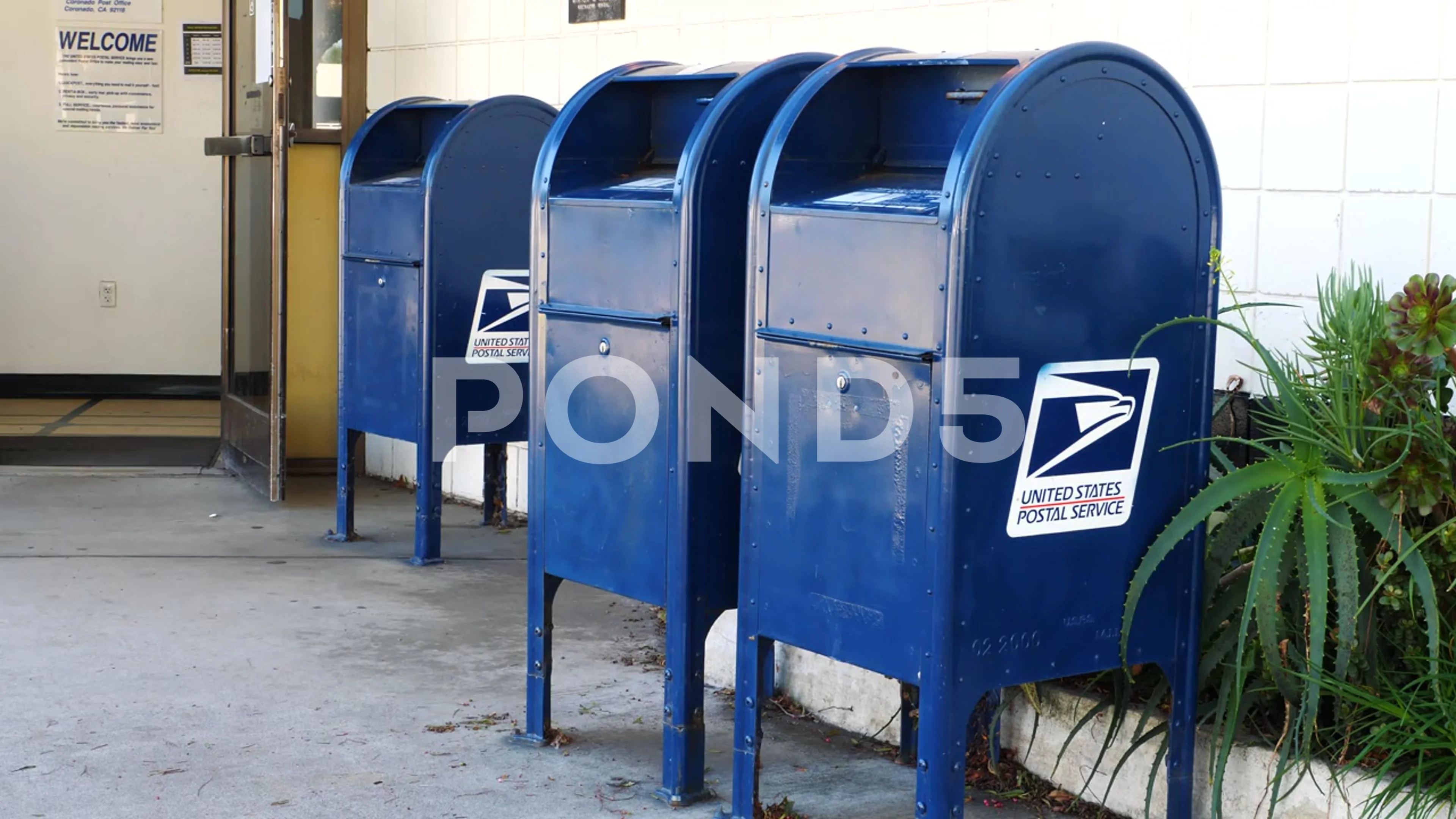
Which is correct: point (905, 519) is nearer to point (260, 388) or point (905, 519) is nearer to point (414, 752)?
point (414, 752)

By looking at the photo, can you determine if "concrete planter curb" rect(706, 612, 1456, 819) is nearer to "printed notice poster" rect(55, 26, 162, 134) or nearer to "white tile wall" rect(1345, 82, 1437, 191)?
"white tile wall" rect(1345, 82, 1437, 191)

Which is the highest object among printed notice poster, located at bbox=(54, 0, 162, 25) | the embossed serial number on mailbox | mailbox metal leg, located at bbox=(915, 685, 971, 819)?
printed notice poster, located at bbox=(54, 0, 162, 25)

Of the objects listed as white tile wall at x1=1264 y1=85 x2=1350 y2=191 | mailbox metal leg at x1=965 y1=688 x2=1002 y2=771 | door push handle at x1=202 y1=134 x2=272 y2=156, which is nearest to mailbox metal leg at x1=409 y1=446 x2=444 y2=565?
door push handle at x1=202 y1=134 x2=272 y2=156

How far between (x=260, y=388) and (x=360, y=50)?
1.52 meters

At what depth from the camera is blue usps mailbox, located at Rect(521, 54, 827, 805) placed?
3400mm

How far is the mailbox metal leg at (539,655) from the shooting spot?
3807mm

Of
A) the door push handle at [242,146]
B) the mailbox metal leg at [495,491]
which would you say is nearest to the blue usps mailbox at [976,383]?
the mailbox metal leg at [495,491]

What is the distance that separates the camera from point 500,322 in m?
5.67

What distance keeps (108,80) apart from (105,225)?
32.5 inches

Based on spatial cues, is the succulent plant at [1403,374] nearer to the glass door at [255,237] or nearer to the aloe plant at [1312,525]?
the aloe plant at [1312,525]

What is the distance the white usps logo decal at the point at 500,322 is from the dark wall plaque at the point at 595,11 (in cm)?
105

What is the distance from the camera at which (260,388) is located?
6.88m

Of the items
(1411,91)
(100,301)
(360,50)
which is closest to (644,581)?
(1411,91)

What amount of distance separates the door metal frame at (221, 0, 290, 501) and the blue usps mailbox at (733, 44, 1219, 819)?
3.57 metres
